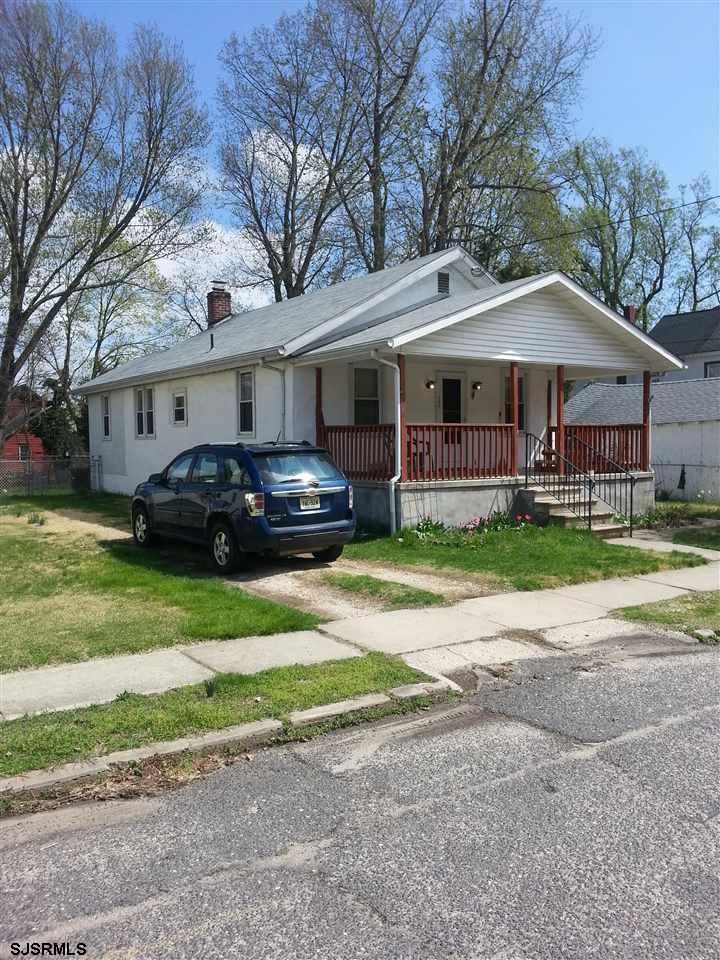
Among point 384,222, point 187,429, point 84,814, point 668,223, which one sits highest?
point 668,223

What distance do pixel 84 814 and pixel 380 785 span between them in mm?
1570

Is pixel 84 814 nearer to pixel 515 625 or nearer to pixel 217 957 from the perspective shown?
pixel 217 957

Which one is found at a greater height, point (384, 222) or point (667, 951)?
point (384, 222)

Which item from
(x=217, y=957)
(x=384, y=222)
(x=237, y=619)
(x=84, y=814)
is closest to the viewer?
(x=217, y=957)

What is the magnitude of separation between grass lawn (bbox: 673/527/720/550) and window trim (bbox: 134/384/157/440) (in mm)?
13726

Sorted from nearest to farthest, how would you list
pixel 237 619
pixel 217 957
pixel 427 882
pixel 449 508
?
pixel 217 957 < pixel 427 882 < pixel 237 619 < pixel 449 508

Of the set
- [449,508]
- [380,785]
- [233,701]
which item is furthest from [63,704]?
[449,508]

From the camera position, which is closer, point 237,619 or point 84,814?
point 84,814

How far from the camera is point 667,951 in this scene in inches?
114

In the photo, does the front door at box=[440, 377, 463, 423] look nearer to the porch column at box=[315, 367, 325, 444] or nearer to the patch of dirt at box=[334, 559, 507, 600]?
the porch column at box=[315, 367, 325, 444]

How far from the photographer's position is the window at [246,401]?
17.3m

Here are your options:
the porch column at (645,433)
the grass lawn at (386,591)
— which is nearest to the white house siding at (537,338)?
the porch column at (645,433)

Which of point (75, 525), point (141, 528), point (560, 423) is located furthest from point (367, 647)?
point (75, 525)

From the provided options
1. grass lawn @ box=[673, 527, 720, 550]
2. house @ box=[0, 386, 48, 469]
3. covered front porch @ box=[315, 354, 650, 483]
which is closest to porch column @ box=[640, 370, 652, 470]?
covered front porch @ box=[315, 354, 650, 483]
